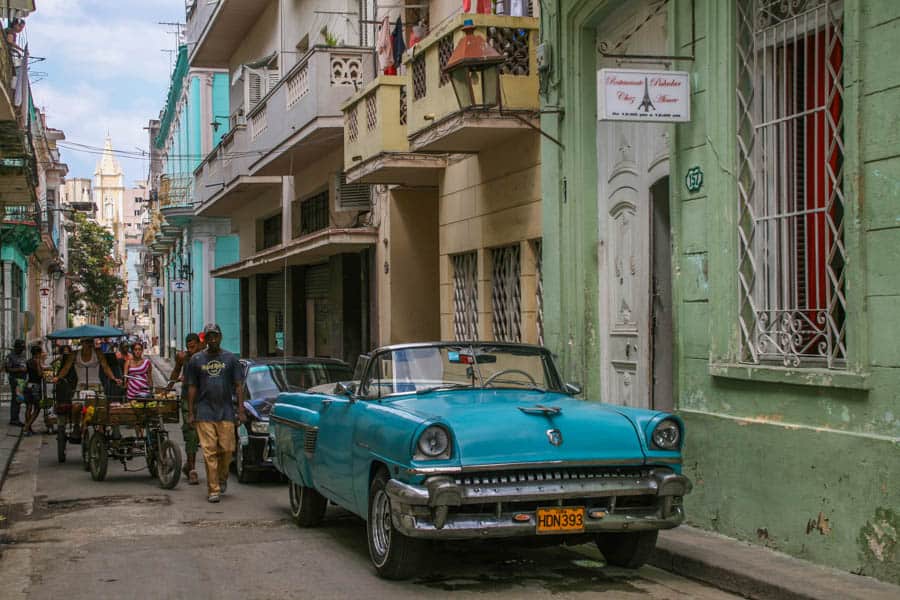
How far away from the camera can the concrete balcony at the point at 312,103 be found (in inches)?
773

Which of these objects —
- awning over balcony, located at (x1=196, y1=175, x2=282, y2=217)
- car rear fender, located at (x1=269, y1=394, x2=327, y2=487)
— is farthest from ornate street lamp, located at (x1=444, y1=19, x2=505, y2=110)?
awning over balcony, located at (x1=196, y1=175, x2=282, y2=217)

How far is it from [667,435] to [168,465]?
682 cm

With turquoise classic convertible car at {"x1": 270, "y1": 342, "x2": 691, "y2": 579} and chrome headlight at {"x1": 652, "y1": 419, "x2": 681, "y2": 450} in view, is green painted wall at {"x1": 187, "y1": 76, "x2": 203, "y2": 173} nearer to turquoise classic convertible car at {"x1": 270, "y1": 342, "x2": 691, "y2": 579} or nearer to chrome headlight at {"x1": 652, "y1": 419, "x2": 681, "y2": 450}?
turquoise classic convertible car at {"x1": 270, "y1": 342, "x2": 691, "y2": 579}

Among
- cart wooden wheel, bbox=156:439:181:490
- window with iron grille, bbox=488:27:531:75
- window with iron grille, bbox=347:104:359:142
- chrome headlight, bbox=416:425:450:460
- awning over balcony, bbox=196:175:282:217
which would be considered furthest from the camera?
awning over balcony, bbox=196:175:282:217

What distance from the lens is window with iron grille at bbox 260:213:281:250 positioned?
1185 inches

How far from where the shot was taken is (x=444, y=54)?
14406 mm

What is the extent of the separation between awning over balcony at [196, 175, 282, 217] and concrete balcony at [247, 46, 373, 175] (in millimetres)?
3237

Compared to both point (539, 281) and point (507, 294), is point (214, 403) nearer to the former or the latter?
point (539, 281)

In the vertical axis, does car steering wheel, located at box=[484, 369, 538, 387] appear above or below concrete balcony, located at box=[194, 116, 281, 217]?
below

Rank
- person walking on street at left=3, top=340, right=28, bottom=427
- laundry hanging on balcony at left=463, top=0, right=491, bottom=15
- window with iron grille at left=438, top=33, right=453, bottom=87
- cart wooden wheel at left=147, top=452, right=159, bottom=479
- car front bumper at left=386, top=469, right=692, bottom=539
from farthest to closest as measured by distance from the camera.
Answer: person walking on street at left=3, top=340, right=28, bottom=427, laundry hanging on balcony at left=463, top=0, right=491, bottom=15, window with iron grille at left=438, top=33, right=453, bottom=87, cart wooden wheel at left=147, top=452, right=159, bottom=479, car front bumper at left=386, top=469, right=692, bottom=539

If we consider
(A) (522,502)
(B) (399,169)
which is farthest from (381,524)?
(B) (399,169)

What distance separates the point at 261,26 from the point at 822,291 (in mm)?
22374

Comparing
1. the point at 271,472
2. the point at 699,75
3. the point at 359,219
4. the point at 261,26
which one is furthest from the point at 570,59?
the point at 261,26

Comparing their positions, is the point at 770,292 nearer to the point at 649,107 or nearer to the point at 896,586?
the point at 649,107
